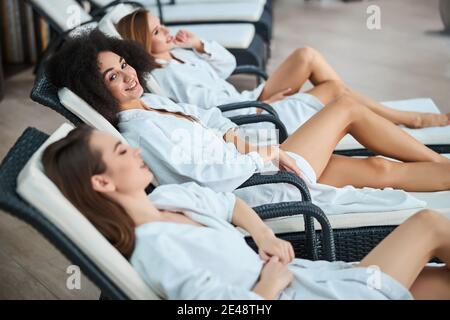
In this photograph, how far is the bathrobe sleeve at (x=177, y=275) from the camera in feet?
5.47

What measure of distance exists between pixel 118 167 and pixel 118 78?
82cm

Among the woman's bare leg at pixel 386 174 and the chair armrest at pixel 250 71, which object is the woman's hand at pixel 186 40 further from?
the woman's bare leg at pixel 386 174

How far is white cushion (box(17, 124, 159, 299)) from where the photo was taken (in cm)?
166

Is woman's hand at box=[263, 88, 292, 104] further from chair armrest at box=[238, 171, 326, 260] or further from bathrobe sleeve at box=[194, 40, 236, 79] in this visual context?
chair armrest at box=[238, 171, 326, 260]

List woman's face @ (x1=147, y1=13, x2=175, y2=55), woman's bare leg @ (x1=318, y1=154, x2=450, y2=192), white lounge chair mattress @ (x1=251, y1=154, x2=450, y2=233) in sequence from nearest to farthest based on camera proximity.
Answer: white lounge chair mattress @ (x1=251, y1=154, x2=450, y2=233)
woman's bare leg @ (x1=318, y1=154, x2=450, y2=192)
woman's face @ (x1=147, y1=13, x2=175, y2=55)

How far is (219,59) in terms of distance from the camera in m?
3.79

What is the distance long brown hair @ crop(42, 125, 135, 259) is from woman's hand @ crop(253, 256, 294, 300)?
33cm

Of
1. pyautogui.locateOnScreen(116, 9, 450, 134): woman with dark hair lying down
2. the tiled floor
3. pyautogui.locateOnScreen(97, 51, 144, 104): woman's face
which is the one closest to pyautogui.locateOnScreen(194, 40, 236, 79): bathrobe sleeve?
pyautogui.locateOnScreen(116, 9, 450, 134): woman with dark hair lying down

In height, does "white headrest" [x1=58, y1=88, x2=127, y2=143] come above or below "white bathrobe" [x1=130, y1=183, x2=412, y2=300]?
above

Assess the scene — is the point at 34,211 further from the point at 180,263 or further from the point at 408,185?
the point at 408,185

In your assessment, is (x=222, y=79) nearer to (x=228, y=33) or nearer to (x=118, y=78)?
(x=228, y=33)

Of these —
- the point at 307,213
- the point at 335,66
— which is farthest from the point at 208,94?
the point at 335,66

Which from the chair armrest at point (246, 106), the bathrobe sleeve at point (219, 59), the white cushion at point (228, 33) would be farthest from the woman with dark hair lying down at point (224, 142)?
the white cushion at point (228, 33)

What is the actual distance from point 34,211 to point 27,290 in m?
1.16
